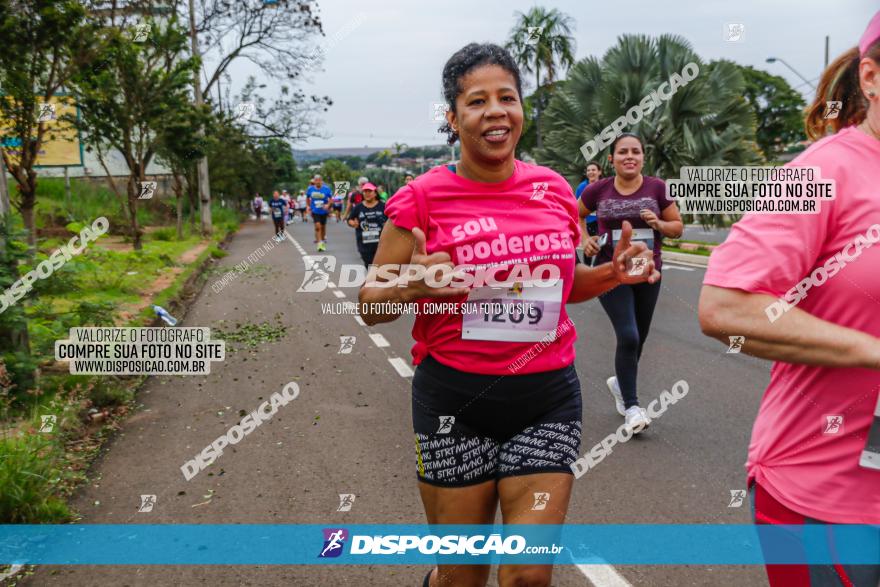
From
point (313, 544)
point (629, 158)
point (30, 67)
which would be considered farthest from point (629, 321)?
point (30, 67)

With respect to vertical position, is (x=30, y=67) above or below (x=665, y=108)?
below

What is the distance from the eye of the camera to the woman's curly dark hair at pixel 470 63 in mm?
2527

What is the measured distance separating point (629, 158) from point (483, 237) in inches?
122

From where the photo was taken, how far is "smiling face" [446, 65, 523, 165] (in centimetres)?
246

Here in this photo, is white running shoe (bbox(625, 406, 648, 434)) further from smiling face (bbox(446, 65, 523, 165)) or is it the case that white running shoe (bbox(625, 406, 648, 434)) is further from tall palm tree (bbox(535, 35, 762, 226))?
tall palm tree (bbox(535, 35, 762, 226))

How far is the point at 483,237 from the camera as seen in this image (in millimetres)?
2416

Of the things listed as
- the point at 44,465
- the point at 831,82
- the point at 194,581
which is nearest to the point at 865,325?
the point at 831,82

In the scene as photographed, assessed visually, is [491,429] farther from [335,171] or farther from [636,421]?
[335,171]

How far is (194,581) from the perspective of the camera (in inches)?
136

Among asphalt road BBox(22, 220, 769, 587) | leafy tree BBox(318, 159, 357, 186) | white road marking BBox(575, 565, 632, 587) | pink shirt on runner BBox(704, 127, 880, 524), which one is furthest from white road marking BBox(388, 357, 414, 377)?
leafy tree BBox(318, 159, 357, 186)

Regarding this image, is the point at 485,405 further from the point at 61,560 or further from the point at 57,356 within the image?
the point at 57,356

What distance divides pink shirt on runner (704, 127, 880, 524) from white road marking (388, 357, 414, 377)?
18.6 feet

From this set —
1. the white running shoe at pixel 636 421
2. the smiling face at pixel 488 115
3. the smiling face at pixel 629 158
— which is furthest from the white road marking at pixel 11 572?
the smiling face at pixel 629 158

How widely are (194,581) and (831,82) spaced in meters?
3.29
